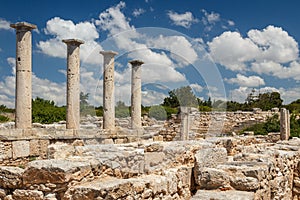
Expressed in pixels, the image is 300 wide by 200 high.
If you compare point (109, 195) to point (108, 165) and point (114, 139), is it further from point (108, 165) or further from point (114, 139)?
point (114, 139)

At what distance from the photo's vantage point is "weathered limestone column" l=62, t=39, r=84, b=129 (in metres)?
16.8

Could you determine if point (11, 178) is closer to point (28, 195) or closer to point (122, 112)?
point (28, 195)

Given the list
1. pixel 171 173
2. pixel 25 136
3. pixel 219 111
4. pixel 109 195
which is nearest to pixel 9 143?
pixel 25 136

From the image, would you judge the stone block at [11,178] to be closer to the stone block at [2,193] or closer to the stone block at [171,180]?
the stone block at [2,193]

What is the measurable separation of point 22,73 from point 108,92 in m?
5.45

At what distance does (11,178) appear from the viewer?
4371 millimetres

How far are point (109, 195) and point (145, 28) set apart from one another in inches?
320

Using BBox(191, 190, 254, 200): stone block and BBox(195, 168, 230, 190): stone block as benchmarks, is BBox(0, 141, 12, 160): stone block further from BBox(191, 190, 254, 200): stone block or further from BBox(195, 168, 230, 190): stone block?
BBox(191, 190, 254, 200): stone block

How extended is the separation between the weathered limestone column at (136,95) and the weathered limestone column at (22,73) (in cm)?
709

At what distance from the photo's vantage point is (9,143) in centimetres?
1288

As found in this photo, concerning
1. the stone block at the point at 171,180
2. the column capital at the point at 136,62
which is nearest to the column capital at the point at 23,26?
the column capital at the point at 136,62

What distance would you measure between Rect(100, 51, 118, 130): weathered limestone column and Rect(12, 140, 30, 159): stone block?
A: 19.2ft

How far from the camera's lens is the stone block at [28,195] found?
13.6 feet

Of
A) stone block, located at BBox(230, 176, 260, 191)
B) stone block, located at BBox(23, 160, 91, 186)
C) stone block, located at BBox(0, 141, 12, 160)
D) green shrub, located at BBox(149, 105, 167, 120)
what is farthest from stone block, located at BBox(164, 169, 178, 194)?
green shrub, located at BBox(149, 105, 167, 120)
